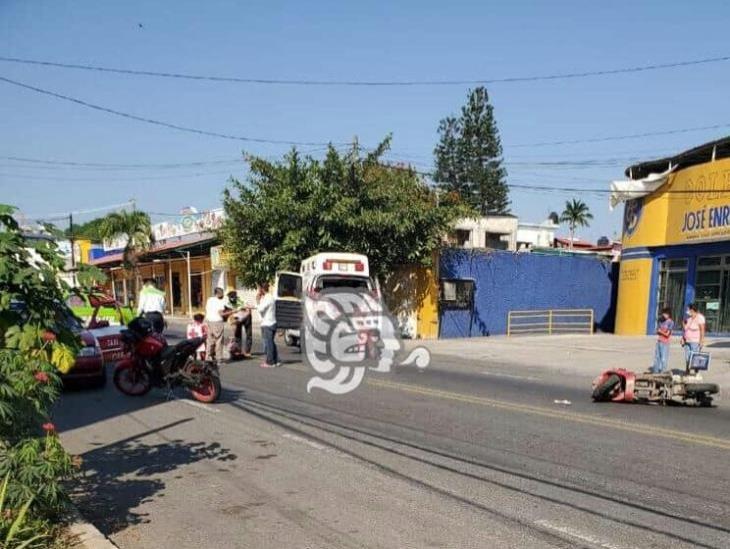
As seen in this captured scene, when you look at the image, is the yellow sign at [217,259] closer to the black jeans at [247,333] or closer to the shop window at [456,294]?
the shop window at [456,294]

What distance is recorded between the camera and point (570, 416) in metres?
8.47

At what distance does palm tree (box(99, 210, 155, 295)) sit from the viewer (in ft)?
129

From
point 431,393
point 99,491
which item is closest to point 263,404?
point 431,393

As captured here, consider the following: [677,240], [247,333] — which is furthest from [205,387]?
[677,240]

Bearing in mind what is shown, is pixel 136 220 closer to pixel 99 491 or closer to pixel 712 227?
pixel 712 227

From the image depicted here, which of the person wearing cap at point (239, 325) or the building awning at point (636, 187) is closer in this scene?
the person wearing cap at point (239, 325)

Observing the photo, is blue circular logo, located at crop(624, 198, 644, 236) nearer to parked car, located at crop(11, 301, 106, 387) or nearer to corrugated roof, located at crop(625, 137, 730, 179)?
corrugated roof, located at crop(625, 137, 730, 179)

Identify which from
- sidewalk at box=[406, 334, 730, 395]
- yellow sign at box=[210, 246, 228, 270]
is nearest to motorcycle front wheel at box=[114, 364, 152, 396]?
sidewalk at box=[406, 334, 730, 395]

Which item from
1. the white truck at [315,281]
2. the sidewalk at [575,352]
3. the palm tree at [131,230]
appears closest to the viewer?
the sidewalk at [575,352]

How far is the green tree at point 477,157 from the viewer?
173ft

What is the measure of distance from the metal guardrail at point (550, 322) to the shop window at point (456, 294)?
1.89 metres

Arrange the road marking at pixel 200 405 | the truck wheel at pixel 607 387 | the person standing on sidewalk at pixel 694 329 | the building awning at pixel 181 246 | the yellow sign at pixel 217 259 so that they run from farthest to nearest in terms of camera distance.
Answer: the building awning at pixel 181 246
the yellow sign at pixel 217 259
the person standing on sidewalk at pixel 694 329
the truck wheel at pixel 607 387
the road marking at pixel 200 405

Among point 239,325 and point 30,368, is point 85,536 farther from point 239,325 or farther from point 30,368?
point 239,325

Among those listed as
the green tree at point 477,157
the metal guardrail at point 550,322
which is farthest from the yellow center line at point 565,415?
the green tree at point 477,157
